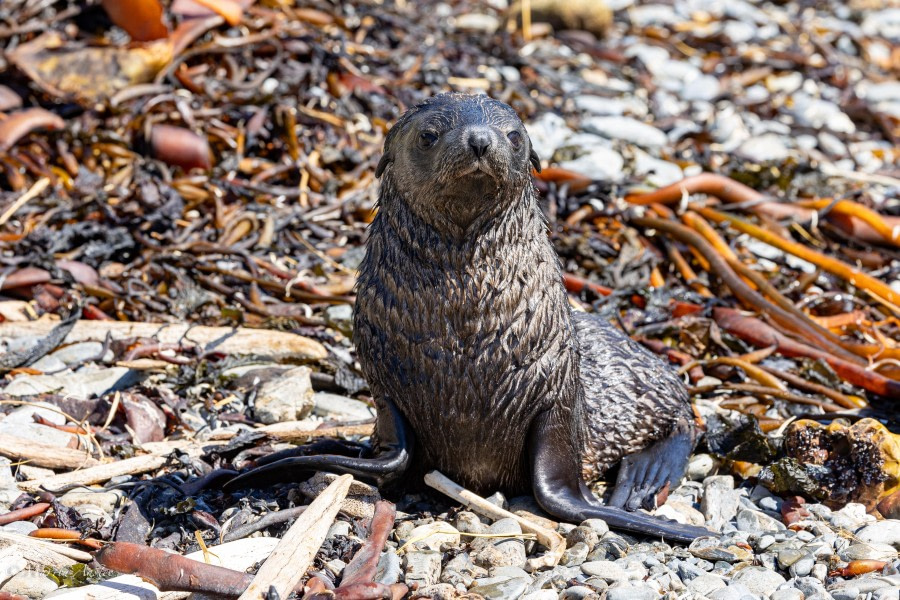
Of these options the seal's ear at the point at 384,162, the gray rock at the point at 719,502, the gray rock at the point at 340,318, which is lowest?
the gray rock at the point at 340,318

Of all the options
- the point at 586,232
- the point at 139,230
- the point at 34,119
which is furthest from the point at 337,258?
the point at 34,119

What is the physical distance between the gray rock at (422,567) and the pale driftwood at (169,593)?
488mm

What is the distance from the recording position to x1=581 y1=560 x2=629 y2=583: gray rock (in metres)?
3.80

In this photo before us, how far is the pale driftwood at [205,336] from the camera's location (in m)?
5.82

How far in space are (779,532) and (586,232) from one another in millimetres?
3496

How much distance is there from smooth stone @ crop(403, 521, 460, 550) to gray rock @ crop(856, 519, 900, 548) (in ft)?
5.11

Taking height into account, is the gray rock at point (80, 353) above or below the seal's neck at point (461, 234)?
below

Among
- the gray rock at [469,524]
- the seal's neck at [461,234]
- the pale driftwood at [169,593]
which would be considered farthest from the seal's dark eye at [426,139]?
the pale driftwood at [169,593]

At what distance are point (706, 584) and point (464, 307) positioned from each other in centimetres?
132

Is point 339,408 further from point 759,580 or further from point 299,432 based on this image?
point 759,580

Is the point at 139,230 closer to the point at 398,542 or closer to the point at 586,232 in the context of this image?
the point at 586,232

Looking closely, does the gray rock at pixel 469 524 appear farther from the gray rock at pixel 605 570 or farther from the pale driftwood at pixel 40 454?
the pale driftwood at pixel 40 454

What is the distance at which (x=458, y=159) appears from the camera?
387 cm

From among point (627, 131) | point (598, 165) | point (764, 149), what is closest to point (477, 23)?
point (627, 131)
